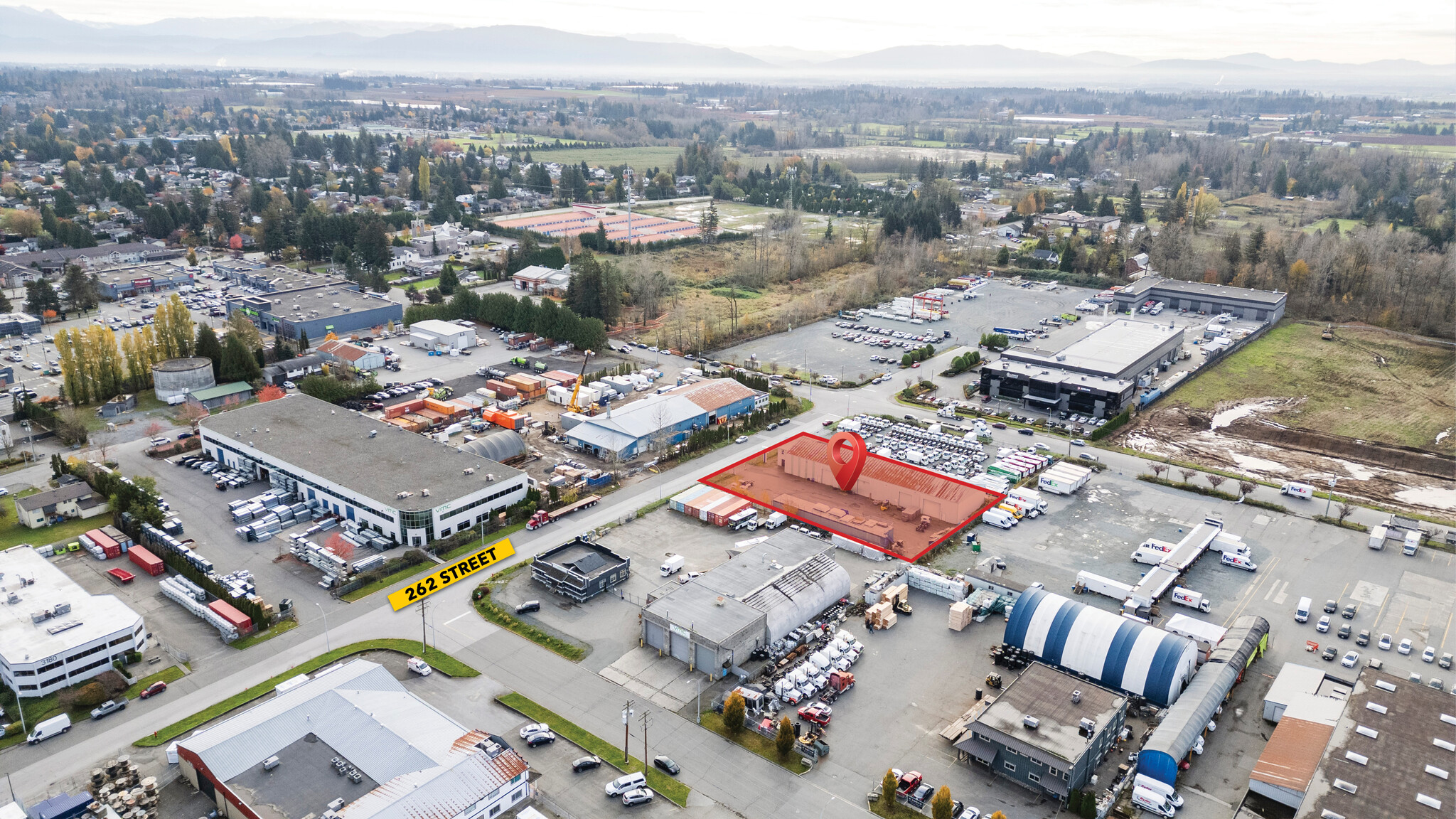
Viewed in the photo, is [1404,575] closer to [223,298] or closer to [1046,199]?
[223,298]

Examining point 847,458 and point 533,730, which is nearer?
point 533,730

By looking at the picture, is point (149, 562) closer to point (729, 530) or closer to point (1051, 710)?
point (729, 530)

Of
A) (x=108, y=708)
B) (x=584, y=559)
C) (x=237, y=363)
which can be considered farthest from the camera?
(x=237, y=363)

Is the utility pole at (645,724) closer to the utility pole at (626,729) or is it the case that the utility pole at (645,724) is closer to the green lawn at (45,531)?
the utility pole at (626,729)

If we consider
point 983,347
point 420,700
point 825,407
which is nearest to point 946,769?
point 420,700

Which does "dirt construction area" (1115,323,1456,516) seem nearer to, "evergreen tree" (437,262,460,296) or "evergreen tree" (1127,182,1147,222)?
"evergreen tree" (1127,182,1147,222)

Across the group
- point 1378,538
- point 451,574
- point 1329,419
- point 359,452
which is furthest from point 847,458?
point 1329,419

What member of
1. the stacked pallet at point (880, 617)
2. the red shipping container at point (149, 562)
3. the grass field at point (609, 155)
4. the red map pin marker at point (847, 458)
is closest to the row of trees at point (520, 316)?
the red map pin marker at point (847, 458)

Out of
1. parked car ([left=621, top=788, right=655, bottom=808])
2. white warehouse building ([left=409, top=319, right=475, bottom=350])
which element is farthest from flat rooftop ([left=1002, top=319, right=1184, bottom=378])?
parked car ([left=621, top=788, right=655, bottom=808])
